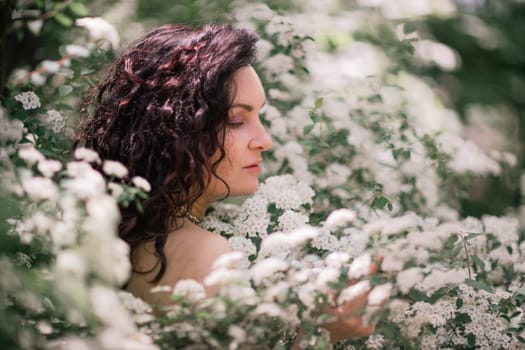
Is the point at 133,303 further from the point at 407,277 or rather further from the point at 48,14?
the point at 48,14

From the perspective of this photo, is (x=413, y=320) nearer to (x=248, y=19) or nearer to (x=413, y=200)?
(x=413, y=200)

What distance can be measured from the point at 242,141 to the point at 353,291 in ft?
2.23

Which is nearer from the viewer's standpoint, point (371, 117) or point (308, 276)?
point (308, 276)

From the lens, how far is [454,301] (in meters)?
2.00

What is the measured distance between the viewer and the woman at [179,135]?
72.0 inches

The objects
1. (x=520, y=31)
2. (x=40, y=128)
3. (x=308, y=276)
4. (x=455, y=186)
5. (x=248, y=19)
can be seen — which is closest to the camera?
(x=308, y=276)

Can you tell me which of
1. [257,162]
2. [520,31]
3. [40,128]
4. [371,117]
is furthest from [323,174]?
[520,31]

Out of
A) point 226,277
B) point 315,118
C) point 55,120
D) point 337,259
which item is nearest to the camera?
point 226,277

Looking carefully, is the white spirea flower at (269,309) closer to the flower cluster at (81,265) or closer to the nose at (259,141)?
the flower cluster at (81,265)

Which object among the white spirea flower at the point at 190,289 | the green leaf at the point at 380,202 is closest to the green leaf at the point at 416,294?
the green leaf at the point at 380,202

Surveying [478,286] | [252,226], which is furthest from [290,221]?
[478,286]

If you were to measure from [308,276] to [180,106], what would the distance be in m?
0.67

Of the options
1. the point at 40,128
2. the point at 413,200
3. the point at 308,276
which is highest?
the point at 40,128

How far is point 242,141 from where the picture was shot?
197cm
